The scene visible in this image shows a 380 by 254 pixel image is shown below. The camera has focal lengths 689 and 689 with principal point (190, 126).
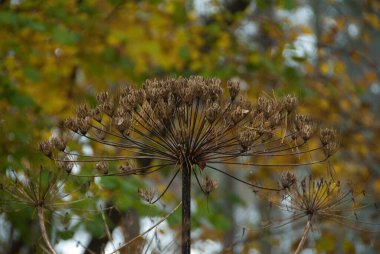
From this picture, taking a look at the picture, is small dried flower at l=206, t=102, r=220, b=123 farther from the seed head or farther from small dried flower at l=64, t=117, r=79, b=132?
small dried flower at l=64, t=117, r=79, b=132

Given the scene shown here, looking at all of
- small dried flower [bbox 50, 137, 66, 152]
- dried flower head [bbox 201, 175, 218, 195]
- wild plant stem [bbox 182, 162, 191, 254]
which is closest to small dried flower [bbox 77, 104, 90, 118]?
small dried flower [bbox 50, 137, 66, 152]

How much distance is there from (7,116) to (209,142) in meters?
4.44

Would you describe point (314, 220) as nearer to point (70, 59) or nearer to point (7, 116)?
point (7, 116)

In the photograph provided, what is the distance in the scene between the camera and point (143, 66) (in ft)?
39.6

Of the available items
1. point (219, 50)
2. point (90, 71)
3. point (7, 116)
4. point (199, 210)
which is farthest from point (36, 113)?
point (219, 50)

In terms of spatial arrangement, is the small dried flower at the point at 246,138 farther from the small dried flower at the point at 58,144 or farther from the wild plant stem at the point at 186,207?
the small dried flower at the point at 58,144

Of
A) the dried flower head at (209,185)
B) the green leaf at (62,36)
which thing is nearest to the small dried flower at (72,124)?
the dried flower head at (209,185)

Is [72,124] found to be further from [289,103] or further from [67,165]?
[289,103]

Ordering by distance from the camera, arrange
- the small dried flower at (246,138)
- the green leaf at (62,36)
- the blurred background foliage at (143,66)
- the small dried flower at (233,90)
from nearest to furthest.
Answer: the small dried flower at (246,138)
the small dried flower at (233,90)
the blurred background foliage at (143,66)
the green leaf at (62,36)

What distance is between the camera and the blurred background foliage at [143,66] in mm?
7164

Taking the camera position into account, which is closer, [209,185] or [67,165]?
[209,185]

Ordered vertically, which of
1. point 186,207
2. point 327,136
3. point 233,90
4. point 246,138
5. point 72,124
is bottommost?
point 186,207

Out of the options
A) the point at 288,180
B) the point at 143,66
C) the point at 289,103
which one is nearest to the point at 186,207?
the point at 288,180

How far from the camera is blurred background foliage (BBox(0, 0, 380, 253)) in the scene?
23.5 feet
